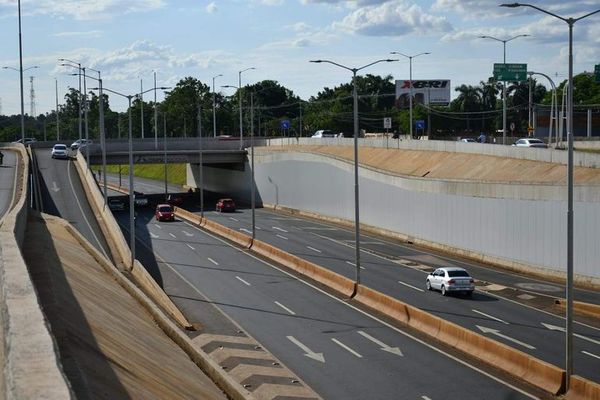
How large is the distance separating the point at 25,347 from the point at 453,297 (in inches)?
1180

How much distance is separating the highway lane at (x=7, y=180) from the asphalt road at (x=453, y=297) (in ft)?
58.8

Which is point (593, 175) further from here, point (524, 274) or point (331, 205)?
point (331, 205)

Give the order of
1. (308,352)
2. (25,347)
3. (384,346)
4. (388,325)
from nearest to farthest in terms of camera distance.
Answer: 1. (25,347)
2. (308,352)
3. (384,346)
4. (388,325)

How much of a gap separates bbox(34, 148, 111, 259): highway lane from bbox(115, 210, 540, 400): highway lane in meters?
4.53

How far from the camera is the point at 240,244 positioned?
199 feet

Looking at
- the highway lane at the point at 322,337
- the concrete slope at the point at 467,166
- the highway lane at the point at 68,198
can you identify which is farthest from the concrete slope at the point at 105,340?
the concrete slope at the point at 467,166

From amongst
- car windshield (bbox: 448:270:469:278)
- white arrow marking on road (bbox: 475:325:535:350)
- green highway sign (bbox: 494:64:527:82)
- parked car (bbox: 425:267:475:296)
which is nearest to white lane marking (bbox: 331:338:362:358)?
white arrow marking on road (bbox: 475:325:535:350)

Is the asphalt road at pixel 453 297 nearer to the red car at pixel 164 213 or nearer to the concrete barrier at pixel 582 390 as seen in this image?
the concrete barrier at pixel 582 390

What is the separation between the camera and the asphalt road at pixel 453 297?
98.3ft

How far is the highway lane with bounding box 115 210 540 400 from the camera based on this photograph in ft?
80.4

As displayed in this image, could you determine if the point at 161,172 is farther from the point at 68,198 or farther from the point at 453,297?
the point at 453,297

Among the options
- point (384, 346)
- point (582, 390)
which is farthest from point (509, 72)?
point (582, 390)

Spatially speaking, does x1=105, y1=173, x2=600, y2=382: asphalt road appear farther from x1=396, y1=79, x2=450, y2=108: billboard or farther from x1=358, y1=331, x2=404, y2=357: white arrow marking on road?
x1=396, y1=79, x2=450, y2=108: billboard

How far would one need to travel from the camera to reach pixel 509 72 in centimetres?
6181
